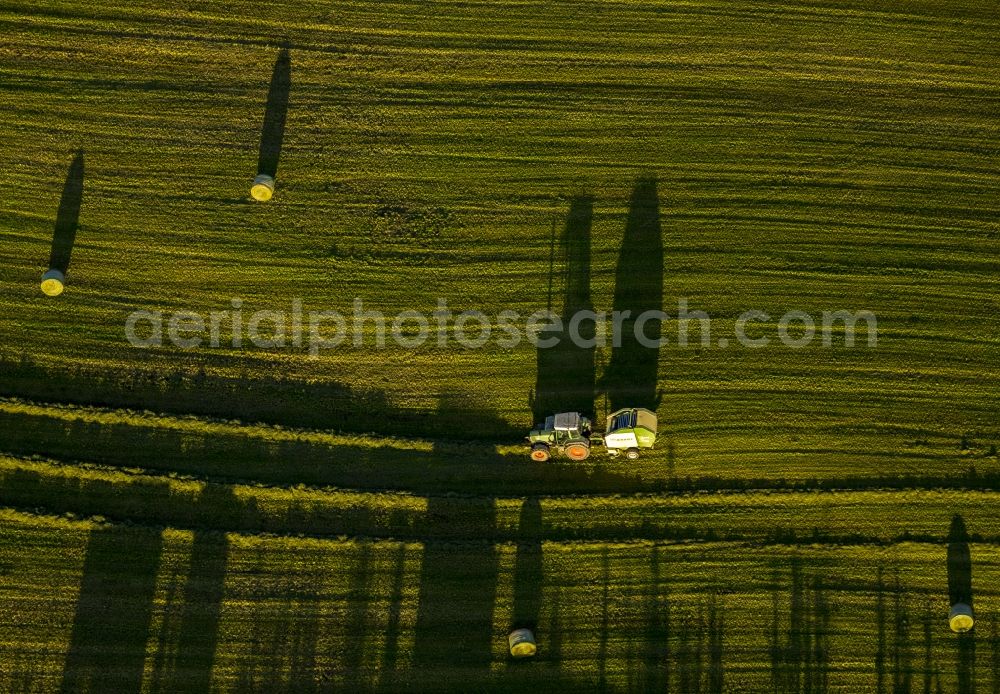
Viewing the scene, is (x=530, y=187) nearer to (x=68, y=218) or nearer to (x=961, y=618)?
(x=68, y=218)

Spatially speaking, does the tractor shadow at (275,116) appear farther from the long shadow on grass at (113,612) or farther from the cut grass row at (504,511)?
the long shadow on grass at (113,612)

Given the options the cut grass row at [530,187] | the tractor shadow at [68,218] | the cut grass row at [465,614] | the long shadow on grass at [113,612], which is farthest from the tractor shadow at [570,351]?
the tractor shadow at [68,218]

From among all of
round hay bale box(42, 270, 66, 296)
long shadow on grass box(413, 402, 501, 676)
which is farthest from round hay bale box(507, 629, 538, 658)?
round hay bale box(42, 270, 66, 296)

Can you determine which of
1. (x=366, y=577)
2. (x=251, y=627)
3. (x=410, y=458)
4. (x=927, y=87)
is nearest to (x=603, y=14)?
(x=927, y=87)

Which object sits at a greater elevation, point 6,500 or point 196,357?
point 196,357

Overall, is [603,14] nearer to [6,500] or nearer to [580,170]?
[580,170]
